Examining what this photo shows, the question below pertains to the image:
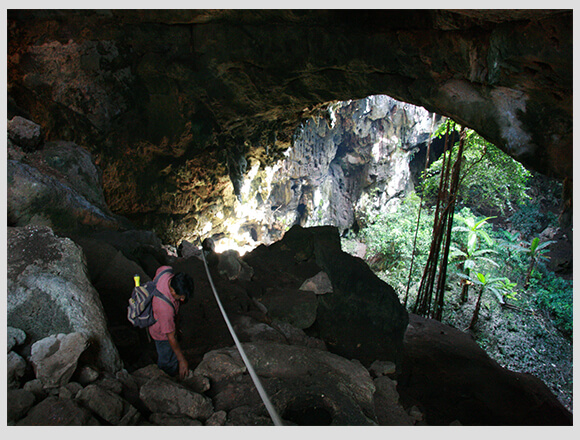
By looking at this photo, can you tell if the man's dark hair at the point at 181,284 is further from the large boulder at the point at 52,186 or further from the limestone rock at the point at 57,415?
the large boulder at the point at 52,186

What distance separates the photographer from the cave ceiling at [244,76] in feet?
12.5

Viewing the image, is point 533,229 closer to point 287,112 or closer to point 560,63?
point 287,112

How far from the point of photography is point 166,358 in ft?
8.63

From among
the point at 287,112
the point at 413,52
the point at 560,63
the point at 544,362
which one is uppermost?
the point at 287,112

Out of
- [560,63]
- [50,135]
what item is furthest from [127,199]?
[560,63]

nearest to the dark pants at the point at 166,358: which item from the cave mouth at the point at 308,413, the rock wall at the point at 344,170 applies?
the cave mouth at the point at 308,413

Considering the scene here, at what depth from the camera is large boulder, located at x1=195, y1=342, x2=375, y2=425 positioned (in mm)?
2420

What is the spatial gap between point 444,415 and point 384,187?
1626 cm

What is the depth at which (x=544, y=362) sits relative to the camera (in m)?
8.07

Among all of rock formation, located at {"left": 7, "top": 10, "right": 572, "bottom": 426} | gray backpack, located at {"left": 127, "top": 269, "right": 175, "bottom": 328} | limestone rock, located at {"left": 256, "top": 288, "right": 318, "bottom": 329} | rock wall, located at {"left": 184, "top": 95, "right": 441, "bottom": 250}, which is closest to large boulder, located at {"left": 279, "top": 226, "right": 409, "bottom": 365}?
rock formation, located at {"left": 7, "top": 10, "right": 572, "bottom": 426}

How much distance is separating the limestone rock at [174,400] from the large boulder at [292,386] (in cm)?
16

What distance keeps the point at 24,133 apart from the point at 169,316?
452cm

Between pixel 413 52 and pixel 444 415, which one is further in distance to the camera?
pixel 413 52

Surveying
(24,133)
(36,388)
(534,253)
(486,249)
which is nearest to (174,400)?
(36,388)
